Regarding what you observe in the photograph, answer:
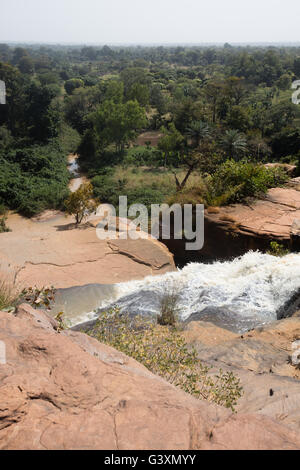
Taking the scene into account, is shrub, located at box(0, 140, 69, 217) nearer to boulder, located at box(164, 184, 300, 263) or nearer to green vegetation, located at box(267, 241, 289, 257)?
boulder, located at box(164, 184, 300, 263)

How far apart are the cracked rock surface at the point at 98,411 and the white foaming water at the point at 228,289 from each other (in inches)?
183

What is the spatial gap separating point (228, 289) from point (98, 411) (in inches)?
250

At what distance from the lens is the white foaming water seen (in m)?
7.64

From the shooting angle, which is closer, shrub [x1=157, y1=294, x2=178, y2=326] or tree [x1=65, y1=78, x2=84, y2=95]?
shrub [x1=157, y1=294, x2=178, y2=326]

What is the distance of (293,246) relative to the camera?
953 centimetres

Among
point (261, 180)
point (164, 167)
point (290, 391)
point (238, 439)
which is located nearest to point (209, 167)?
point (261, 180)

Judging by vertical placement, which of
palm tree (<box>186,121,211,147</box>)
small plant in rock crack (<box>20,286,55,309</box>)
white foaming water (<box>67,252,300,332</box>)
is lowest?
white foaming water (<box>67,252,300,332</box>)

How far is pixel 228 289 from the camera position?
844cm

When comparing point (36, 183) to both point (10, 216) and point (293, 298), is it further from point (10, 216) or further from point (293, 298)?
point (293, 298)

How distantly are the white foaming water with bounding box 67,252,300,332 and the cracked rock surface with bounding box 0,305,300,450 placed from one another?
4.64 metres

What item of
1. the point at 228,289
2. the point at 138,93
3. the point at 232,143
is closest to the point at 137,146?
the point at 138,93

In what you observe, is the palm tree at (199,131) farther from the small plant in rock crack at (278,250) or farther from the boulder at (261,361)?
the boulder at (261,361)

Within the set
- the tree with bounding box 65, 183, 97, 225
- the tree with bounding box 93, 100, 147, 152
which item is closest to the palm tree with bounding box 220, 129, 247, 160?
the tree with bounding box 93, 100, 147, 152

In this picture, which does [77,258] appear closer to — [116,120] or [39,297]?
[39,297]
